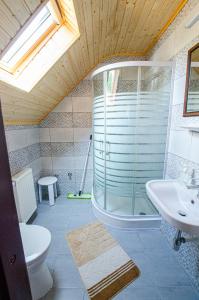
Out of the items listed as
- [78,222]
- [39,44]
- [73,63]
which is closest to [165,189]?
[78,222]

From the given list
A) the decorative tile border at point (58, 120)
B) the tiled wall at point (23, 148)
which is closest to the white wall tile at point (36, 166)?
the tiled wall at point (23, 148)

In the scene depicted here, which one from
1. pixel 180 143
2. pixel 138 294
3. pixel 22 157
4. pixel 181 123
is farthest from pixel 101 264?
pixel 22 157

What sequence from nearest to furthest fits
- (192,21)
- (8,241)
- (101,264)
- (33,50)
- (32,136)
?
(8,241), (192,21), (101,264), (33,50), (32,136)

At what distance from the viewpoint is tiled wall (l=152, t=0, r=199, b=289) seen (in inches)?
49.4

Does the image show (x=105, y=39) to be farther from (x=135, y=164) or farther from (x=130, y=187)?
(x=130, y=187)

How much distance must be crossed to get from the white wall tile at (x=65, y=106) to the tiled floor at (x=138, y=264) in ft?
5.24

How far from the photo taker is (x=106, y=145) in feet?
6.52

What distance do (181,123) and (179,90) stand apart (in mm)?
327

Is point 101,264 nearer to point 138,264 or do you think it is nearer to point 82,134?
point 138,264

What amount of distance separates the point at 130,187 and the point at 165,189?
77 centimetres

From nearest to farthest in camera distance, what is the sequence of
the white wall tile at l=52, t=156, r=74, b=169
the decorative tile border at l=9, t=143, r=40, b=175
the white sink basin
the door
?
the door
the white sink basin
the decorative tile border at l=9, t=143, r=40, b=175
the white wall tile at l=52, t=156, r=74, b=169

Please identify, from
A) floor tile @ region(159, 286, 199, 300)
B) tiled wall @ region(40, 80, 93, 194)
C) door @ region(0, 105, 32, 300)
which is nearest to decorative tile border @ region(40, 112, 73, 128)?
tiled wall @ region(40, 80, 93, 194)

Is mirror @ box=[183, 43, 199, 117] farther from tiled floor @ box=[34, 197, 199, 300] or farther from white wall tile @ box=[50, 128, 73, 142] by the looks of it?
white wall tile @ box=[50, 128, 73, 142]

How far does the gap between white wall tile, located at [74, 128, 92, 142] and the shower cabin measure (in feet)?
1.28
